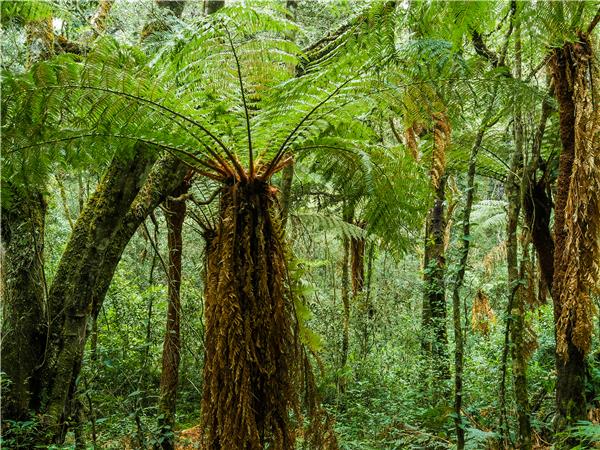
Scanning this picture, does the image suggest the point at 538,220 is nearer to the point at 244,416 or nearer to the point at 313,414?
the point at 313,414

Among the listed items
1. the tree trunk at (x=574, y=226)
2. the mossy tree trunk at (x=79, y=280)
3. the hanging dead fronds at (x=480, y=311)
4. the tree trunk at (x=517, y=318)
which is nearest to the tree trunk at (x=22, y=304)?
the mossy tree trunk at (x=79, y=280)

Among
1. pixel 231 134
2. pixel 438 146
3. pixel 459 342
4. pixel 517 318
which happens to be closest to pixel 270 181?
pixel 231 134

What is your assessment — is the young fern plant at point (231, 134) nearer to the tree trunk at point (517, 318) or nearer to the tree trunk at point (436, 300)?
the tree trunk at point (517, 318)

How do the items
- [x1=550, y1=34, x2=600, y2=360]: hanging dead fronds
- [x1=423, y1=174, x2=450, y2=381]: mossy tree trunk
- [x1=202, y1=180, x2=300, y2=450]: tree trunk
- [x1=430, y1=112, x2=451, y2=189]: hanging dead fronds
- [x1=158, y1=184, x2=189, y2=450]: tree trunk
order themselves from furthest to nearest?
[x1=423, y1=174, x2=450, y2=381]: mossy tree trunk → [x1=158, y1=184, x2=189, y2=450]: tree trunk → [x1=430, y1=112, x2=451, y2=189]: hanging dead fronds → [x1=550, y1=34, x2=600, y2=360]: hanging dead fronds → [x1=202, y1=180, x2=300, y2=450]: tree trunk

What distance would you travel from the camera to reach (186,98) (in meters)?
2.62

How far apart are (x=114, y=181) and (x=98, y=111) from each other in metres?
1.03

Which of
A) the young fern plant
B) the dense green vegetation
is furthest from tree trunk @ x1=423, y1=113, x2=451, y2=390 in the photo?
the young fern plant

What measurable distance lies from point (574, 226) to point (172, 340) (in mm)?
3197

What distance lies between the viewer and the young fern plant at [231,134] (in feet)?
7.55

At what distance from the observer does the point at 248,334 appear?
7.49ft

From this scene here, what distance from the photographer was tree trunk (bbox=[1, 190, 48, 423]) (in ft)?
10.9

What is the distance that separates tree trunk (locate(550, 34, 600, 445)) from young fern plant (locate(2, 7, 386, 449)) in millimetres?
1595

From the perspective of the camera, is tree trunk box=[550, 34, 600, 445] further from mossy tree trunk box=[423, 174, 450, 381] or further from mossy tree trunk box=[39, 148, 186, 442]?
mossy tree trunk box=[39, 148, 186, 442]

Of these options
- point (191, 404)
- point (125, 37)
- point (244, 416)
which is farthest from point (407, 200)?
point (191, 404)
